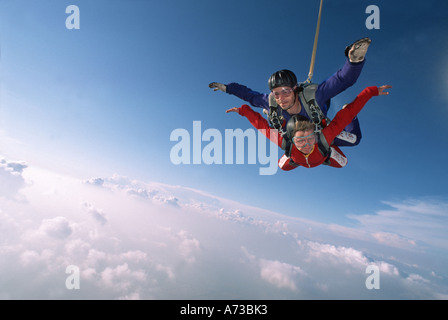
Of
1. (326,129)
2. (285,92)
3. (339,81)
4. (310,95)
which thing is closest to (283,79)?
(285,92)

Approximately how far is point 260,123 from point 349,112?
117 cm

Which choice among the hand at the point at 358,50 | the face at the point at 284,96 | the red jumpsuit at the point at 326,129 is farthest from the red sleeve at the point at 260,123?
the hand at the point at 358,50

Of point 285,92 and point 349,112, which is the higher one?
point 285,92

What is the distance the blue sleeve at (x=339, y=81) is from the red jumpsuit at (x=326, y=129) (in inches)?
11.8

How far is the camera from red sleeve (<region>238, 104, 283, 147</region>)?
9.93 feet

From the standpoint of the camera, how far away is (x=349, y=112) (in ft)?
8.23

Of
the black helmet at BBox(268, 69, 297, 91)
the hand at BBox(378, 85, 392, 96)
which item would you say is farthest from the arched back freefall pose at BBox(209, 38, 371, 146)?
the hand at BBox(378, 85, 392, 96)

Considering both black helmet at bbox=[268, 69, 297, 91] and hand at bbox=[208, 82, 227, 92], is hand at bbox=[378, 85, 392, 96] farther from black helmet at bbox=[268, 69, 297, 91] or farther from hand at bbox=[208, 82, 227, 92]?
hand at bbox=[208, 82, 227, 92]

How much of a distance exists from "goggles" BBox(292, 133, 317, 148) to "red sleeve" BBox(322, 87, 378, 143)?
161 millimetres

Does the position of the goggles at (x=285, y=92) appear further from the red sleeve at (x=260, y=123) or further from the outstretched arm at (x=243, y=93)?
the red sleeve at (x=260, y=123)

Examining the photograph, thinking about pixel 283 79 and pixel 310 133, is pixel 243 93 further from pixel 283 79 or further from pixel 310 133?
pixel 310 133

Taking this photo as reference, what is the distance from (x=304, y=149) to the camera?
2842 millimetres
